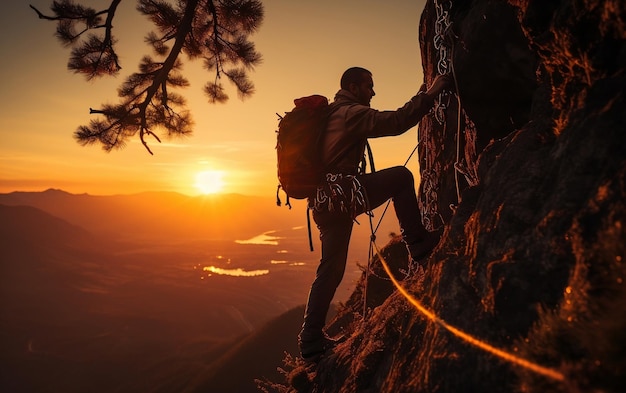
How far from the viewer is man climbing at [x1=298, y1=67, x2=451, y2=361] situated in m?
3.56

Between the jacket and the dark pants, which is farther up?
the jacket

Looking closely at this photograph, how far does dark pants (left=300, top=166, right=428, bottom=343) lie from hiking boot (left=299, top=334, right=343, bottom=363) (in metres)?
0.06

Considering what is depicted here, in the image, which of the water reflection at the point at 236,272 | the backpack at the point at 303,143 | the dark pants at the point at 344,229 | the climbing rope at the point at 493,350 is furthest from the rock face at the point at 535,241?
the water reflection at the point at 236,272

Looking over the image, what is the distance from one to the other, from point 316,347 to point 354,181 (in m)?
2.37

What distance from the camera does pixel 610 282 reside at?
4.84 ft

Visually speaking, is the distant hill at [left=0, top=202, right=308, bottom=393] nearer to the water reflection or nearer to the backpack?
the water reflection

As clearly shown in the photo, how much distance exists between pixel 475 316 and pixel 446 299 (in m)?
0.37

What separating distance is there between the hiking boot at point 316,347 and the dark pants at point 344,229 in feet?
0.21

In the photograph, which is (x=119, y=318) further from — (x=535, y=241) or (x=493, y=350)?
(x=535, y=241)

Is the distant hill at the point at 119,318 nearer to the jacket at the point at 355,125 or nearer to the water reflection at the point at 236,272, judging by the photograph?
the water reflection at the point at 236,272

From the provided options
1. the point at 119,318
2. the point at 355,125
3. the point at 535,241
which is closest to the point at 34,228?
the point at 119,318

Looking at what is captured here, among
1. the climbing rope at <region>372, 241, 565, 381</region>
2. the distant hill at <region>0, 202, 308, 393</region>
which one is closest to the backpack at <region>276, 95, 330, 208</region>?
the climbing rope at <region>372, 241, 565, 381</region>

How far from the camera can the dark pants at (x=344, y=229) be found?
12.8 feet

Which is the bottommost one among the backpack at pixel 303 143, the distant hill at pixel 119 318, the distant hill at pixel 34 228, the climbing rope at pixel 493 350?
the distant hill at pixel 119 318
